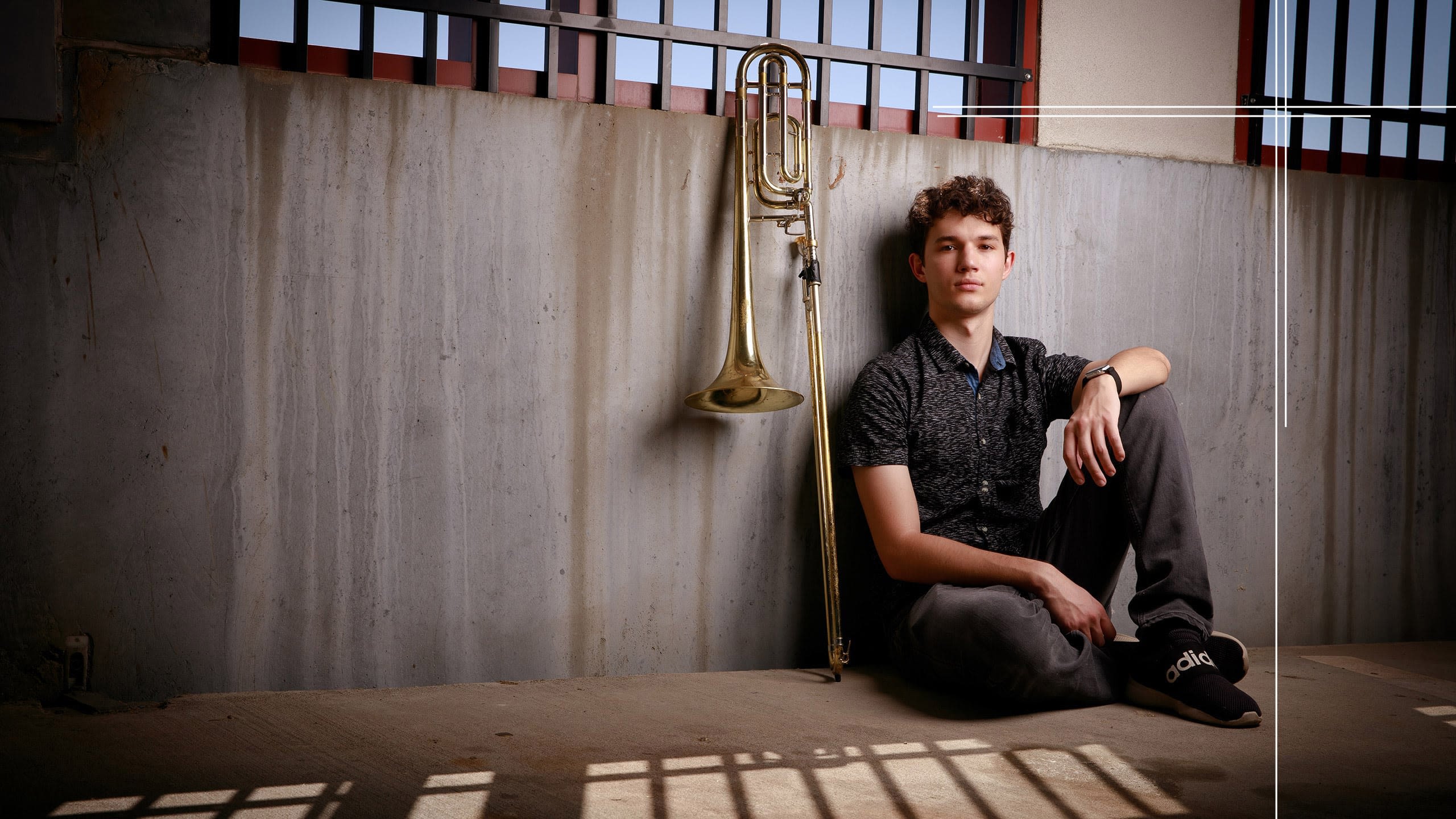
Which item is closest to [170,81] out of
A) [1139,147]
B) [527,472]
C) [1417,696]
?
[527,472]

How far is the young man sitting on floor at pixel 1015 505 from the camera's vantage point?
1949mm

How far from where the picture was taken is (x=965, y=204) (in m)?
2.33

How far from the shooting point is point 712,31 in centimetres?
244

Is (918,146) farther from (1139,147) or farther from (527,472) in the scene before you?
(527,472)

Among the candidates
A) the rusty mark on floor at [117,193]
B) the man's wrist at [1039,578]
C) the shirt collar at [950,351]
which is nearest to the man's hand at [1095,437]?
the man's wrist at [1039,578]

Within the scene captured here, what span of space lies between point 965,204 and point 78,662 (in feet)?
7.63

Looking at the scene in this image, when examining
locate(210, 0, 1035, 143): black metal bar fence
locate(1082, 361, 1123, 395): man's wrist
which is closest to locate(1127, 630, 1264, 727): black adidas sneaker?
locate(1082, 361, 1123, 395): man's wrist

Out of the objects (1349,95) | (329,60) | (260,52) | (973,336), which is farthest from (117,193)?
(1349,95)

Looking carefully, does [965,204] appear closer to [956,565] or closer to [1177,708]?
[956,565]

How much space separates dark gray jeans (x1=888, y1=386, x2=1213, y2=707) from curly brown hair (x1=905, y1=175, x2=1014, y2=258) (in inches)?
22.4

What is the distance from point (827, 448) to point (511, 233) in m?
0.95

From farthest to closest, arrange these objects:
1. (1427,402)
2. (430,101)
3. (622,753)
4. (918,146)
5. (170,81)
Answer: (1427,402) → (918,146) → (430,101) → (170,81) → (622,753)

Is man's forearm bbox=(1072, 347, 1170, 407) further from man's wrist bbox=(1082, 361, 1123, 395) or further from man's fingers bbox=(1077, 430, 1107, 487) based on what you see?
man's fingers bbox=(1077, 430, 1107, 487)

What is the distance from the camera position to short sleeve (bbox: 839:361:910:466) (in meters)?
2.19
